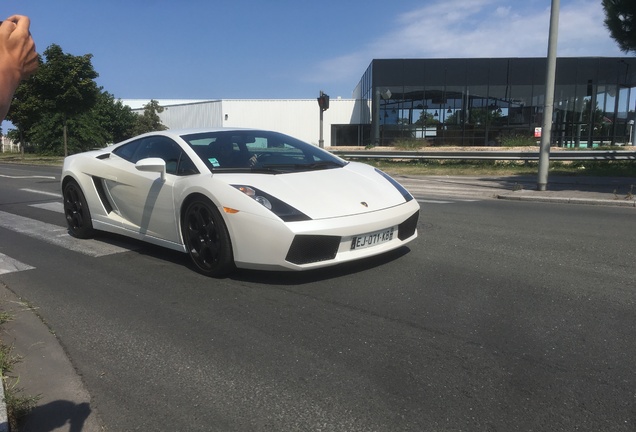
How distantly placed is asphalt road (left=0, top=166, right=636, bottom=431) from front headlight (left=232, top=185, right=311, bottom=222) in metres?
0.62

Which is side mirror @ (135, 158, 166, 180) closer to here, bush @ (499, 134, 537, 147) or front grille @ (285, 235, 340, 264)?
front grille @ (285, 235, 340, 264)

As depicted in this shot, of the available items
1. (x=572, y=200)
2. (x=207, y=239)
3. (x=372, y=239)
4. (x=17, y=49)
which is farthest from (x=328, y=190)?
(x=572, y=200)

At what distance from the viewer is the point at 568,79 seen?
34531 mm

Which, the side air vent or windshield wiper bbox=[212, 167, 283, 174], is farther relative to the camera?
the side air vent

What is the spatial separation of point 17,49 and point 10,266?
436cm

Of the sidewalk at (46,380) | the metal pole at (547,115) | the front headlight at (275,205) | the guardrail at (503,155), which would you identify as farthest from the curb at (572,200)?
the guardrail at (503,155)

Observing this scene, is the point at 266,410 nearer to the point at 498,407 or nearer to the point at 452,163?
the point at 498,407

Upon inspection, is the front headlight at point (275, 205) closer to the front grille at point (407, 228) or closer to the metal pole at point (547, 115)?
the front grille at point (407, 228)

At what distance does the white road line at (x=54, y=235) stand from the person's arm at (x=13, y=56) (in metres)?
4.18

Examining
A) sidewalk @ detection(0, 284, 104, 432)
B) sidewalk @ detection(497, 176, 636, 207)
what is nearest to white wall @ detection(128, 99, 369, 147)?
sidewalk @ detection(497, 176, 636, 207)

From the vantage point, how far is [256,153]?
5113 millimetres

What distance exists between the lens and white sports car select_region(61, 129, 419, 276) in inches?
162

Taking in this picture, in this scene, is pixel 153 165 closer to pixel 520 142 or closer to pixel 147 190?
pixel 147 190

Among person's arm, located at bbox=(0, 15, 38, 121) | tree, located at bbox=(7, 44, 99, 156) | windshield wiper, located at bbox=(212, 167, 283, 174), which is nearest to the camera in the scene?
person's arm, located at bbox=(0, 15, 38, 121)
